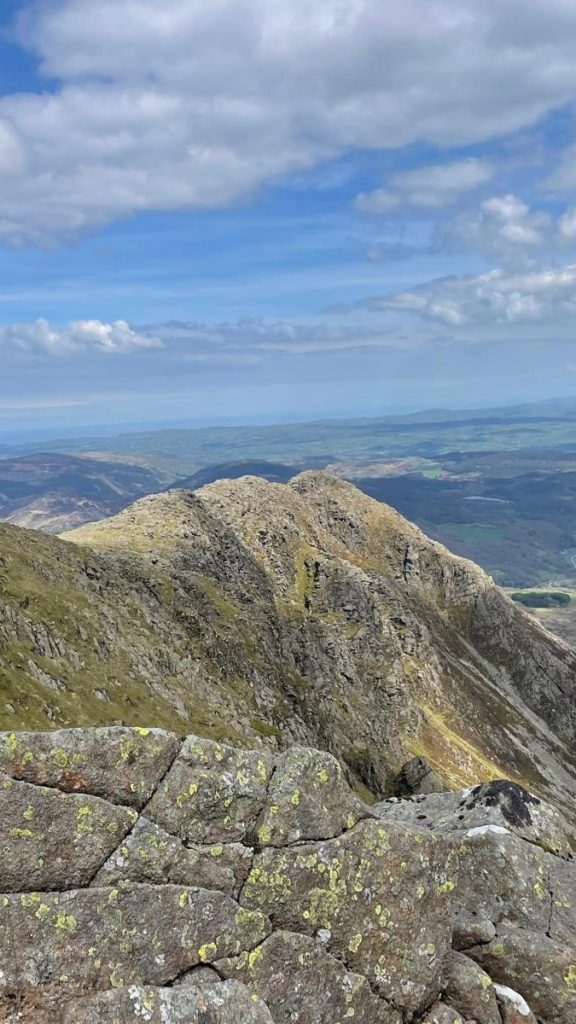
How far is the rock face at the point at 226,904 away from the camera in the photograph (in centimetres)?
1427

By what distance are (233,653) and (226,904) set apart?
91.0m

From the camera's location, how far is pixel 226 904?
1603 centimetres

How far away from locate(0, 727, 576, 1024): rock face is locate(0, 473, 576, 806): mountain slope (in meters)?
33.3

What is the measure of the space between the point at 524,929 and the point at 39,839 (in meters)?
A: 15.5

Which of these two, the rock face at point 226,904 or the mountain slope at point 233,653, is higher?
the rock face at point 226,904

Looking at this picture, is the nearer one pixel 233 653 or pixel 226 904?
pixel 226 904

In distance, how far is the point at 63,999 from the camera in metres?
13.8

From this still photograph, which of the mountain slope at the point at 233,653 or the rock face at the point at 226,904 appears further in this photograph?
the mountain slope at the point at 233,653

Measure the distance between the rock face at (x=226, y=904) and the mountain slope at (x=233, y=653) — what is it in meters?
33.3

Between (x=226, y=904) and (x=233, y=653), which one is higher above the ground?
(x=226, y=904)

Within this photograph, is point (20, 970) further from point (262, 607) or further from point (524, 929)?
point (262, 607)

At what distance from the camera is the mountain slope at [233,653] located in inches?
2665

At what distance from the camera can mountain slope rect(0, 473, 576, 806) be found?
222 ft

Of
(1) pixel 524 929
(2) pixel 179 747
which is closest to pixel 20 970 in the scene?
(2) pixel 179 747
